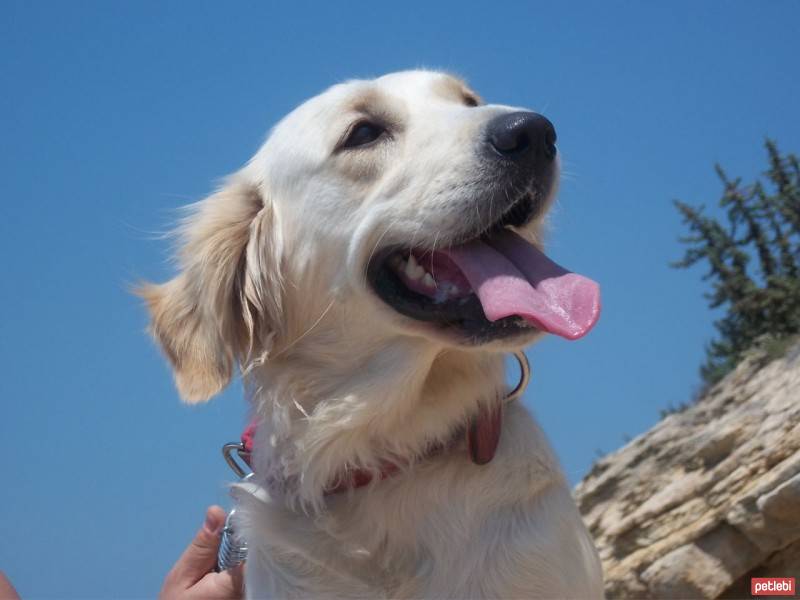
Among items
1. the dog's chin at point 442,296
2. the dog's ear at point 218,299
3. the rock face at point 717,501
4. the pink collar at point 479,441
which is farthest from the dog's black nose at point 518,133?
the rock face at point 717,501

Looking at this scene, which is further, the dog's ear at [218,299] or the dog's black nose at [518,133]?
the dog's ear at [218,299]

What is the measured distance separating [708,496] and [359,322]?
216 inches

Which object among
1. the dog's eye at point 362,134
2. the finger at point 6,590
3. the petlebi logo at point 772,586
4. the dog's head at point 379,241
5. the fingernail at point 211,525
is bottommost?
the petlebi logo at point 772,586

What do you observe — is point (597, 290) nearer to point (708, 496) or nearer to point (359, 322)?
point (359, 322)

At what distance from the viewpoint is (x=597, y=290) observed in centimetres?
329

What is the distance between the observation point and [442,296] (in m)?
3.53

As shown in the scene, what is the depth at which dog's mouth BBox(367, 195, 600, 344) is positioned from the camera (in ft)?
10.7

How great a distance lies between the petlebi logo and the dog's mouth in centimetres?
517

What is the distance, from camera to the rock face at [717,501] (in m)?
7.55

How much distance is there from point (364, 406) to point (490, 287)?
0.67 m

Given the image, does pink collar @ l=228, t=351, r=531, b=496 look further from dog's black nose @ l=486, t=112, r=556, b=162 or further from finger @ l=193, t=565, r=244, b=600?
finger @ l=193, t=565, r=244, b=600

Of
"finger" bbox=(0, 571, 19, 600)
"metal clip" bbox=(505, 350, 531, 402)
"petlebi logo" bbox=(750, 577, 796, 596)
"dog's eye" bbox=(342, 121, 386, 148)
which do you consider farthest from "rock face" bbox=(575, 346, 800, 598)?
"finger" bbox=(0, 571, 19, 600)

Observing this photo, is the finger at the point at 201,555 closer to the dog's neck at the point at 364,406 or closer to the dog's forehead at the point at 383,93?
the dog's neck at the point at 364,406

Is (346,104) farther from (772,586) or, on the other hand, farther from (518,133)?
(772,586)
